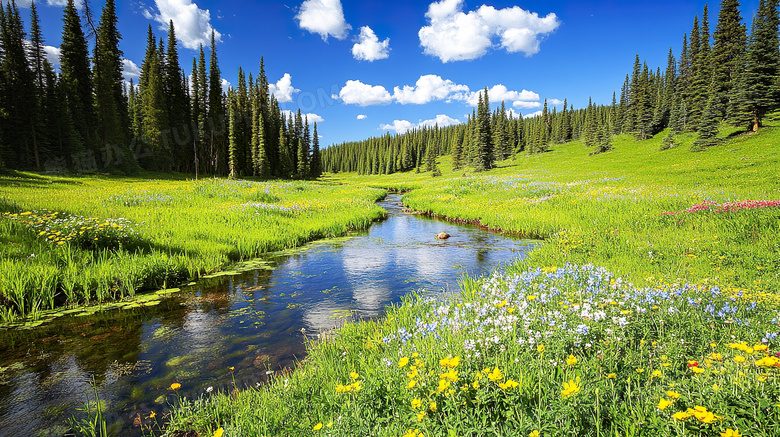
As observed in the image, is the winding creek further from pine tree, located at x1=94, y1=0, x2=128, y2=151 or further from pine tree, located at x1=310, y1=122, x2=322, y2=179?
pine tree, located at x1=310, y1=122, x2=322, y2=179

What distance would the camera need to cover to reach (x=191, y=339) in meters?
5.50

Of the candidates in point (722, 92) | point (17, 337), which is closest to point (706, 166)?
point (722, 92)

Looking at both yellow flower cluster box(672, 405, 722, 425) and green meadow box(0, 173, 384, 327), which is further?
green meadow box(0, 173, 384, 327)

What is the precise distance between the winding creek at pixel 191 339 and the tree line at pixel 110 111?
32334mm

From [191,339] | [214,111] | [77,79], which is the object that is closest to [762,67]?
[191,339]

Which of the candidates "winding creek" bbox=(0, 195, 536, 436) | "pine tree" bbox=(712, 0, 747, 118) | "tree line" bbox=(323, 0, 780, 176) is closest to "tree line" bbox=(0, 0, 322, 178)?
"winding creek" bbox=(0, 195, 536, 436)

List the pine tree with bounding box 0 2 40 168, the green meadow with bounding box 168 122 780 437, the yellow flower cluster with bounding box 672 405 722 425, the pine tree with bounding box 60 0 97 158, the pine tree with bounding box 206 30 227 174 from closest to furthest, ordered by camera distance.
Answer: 1. the yellow flower cluster with bounding box 672 405 722 425
2. the green meadow with bounding box 168 122 780 437
3. the pine tree with bounding box 0 2 40 168
4. the pine tree with bounding box 60 0 97 158
5. the pine tree with bounding box 206 30 227 174

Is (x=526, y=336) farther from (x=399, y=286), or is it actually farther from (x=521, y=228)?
(x=521, y=228)

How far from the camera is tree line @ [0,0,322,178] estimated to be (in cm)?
3772

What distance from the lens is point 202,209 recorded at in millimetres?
15406

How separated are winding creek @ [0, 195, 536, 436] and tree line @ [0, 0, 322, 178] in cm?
3233

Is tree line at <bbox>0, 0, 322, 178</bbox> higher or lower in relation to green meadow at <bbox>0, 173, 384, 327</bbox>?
higher

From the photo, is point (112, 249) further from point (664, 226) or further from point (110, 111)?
point (110, 111)

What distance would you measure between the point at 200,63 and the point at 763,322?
247 feet
